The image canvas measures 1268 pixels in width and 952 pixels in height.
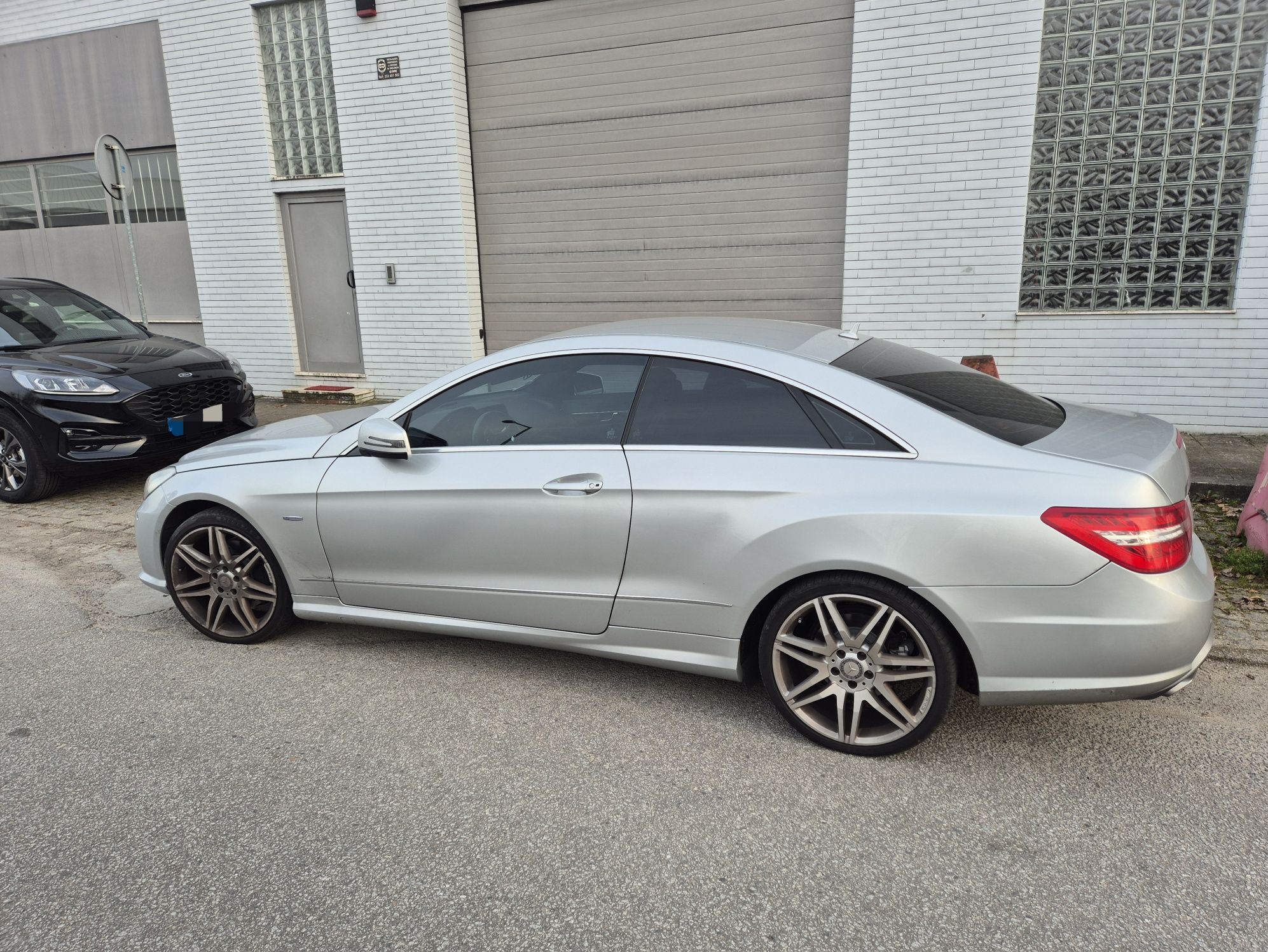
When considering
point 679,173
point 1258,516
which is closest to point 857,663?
point 1258,516

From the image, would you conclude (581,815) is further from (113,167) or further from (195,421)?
Result: (113,167)

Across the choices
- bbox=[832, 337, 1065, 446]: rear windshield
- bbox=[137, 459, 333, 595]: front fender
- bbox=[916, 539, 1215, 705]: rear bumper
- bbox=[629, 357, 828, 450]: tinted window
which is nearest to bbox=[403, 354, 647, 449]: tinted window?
bbox=[629, 357, 828, 450]: tinted window

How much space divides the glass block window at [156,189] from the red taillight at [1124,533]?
434 inches

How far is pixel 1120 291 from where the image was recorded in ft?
23.7

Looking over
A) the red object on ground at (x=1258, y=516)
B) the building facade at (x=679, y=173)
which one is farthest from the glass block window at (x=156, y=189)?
the red object on ground at (x=1258, y=516)

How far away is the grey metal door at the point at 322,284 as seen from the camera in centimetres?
991

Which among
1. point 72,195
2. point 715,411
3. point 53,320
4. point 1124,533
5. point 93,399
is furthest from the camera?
point 72,195

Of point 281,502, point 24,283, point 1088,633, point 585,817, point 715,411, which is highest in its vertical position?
point 24,283

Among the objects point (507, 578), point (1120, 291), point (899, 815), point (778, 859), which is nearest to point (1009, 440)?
point (899, 815)

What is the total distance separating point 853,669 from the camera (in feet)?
10.0

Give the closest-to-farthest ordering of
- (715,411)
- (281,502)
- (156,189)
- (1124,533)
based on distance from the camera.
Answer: (1124,533) < (715,411) < (281,502) < (156,189)

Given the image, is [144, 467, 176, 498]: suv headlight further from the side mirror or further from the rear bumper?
the rear bumper

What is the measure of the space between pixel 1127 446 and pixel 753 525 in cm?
132

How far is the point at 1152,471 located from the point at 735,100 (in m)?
6.29
